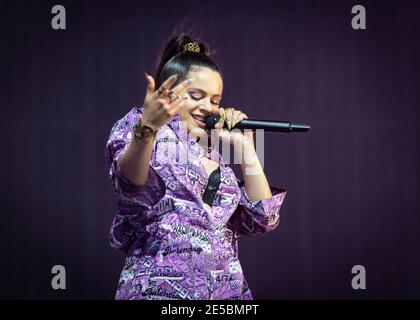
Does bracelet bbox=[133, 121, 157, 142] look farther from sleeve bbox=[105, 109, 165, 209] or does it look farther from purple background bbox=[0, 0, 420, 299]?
purple background bbox=[0, 0, 420, 299]

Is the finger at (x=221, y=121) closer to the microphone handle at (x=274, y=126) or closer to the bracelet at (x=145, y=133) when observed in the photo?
the microphone handle at (x=274, y=126)

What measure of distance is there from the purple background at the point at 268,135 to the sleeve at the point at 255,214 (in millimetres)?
1214

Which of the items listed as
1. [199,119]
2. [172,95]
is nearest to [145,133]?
[172,95]

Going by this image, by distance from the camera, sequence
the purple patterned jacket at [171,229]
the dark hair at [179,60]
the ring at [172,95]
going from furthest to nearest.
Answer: the dark hair at [179,60] < the purple patterned jacket at [171,229] < the ring at [172,95]

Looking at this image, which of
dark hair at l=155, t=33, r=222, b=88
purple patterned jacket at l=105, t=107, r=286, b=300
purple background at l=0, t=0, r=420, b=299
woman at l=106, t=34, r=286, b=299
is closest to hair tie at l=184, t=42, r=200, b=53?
dark hair at l=155, t=33, r=222, b=88

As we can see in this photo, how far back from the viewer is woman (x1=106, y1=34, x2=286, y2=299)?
1.03 m

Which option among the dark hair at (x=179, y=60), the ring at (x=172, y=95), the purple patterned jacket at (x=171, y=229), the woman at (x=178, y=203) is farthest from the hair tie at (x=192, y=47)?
the ring at (x=172, y=95)

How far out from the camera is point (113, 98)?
2441mm

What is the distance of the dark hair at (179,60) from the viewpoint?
133 cm

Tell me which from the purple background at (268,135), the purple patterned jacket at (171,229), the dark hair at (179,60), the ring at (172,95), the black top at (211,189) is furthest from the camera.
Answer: the purple background at (268,135)

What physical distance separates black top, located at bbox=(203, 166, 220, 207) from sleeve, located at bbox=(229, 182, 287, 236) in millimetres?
77

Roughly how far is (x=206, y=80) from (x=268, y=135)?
1.20 metres
